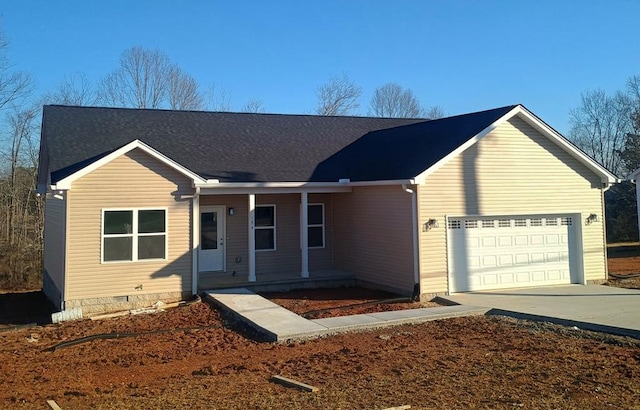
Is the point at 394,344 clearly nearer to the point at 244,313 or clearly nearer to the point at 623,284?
the point at 244,313

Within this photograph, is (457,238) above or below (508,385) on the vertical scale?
above

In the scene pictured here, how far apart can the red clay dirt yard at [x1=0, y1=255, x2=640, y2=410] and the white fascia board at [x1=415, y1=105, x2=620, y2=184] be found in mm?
4163

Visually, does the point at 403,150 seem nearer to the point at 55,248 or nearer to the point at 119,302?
the point at 119,302

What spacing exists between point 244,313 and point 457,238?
6061 mm

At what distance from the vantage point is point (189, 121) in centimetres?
1728

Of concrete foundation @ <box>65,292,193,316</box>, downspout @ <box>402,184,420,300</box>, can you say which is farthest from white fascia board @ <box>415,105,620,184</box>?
concrete foundation @ <box>65,292,193,316</box>

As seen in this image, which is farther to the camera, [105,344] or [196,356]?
[105,344]

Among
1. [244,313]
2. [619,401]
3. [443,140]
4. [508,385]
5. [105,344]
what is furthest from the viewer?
[443,140]

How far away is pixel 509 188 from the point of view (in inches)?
547

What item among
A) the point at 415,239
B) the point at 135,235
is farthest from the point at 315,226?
the point at 135,235

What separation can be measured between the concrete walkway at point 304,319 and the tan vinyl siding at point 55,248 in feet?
12.8

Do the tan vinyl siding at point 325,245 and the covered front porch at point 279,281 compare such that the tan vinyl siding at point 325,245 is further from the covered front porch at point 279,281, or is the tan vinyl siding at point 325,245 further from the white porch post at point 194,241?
the white porch post at point 194,241

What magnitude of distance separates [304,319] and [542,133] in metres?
8.84

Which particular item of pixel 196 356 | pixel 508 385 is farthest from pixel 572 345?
pixel 196 356
